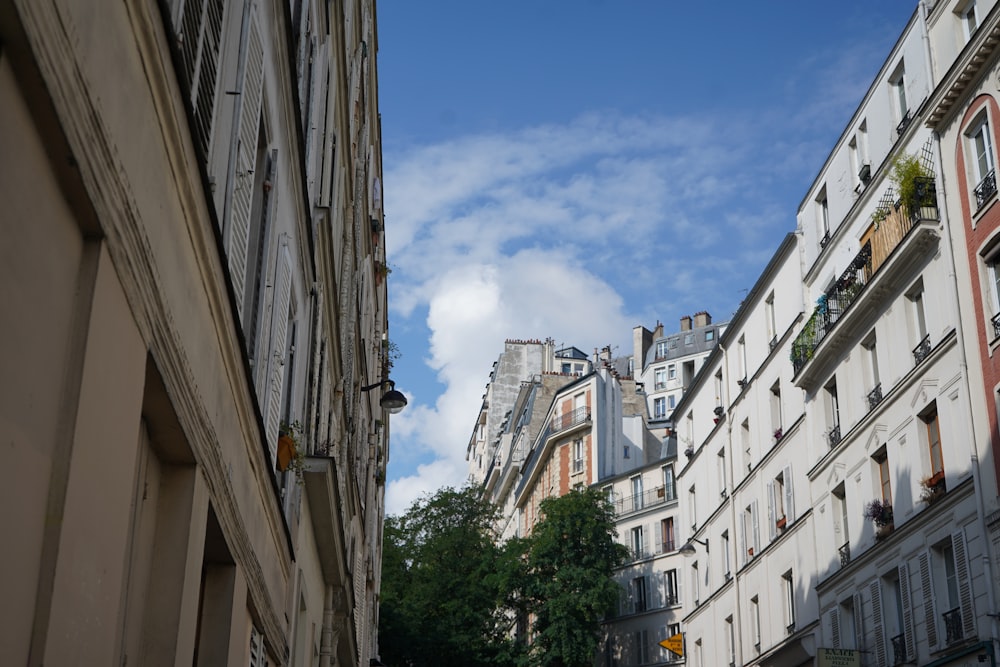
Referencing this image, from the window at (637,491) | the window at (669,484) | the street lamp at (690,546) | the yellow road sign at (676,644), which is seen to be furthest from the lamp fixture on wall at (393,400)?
the window at (637,491)

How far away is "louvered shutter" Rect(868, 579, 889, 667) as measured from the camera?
1146 inches

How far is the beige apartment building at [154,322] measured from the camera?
380 centimetres

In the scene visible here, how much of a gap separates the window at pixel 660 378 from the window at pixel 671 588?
1805 inches

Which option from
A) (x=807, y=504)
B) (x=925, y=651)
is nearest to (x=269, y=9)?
(x=925, y=651)

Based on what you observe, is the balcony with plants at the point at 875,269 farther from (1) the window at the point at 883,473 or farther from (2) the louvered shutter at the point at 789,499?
(1) the window at the point at 883,473

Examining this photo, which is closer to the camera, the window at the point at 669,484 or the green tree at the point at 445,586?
the green tree at the point at 445,586

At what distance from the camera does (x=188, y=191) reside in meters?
5.91

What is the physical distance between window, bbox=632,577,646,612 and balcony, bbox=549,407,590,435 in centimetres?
1514

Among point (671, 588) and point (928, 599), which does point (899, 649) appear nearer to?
point (928, 599)

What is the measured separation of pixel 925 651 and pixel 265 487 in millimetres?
20566

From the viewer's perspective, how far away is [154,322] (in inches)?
212

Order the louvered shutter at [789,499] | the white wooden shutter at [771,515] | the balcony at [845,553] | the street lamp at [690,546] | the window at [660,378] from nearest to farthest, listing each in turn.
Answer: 1. the balcony at [845,553]
2. the louvered shutter at [789,499]
3. the white wooden shutter at [771,515]
4. the street lamp at [690,546]
5. the window at [660,378]

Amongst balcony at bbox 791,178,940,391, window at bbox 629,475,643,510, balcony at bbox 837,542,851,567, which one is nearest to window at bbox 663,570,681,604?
window at bbox 629,475,643,510

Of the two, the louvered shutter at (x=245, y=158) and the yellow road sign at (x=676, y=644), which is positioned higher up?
the yellow road sign at (x=676, y=644)
